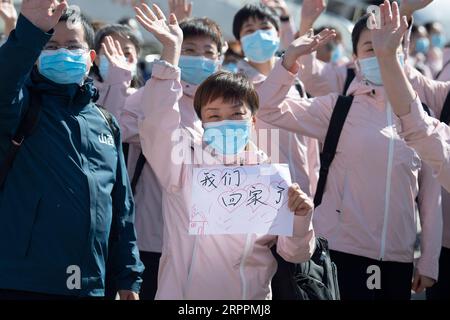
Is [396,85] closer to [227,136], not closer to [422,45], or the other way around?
[227,136]

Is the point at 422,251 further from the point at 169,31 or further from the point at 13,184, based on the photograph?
the point at 13,184

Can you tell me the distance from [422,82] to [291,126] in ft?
3.30

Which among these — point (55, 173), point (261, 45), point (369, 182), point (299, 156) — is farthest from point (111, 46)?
point (369, 182)

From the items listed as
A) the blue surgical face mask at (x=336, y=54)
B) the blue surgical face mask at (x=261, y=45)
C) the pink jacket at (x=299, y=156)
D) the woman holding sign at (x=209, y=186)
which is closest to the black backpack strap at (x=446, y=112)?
the pink jacket at (x=299, y=156)

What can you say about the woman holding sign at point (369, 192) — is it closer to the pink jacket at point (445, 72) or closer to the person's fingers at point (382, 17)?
the person's fingers at point (382, 17)

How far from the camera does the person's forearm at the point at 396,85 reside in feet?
11.8

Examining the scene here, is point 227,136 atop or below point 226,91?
below

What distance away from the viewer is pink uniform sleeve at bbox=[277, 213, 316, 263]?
3.79m

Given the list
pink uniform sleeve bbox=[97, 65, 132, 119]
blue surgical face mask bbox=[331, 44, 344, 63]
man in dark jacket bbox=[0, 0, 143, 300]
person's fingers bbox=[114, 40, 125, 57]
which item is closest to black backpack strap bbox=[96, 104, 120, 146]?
man in dark jacket bbox=[0, 0, 143, 300]

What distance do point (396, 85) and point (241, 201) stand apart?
816 millimetres

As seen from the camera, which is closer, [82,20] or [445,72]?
[82,20]

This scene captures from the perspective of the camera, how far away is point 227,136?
3.92 meters

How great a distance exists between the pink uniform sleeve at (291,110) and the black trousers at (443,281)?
3.94 feet
